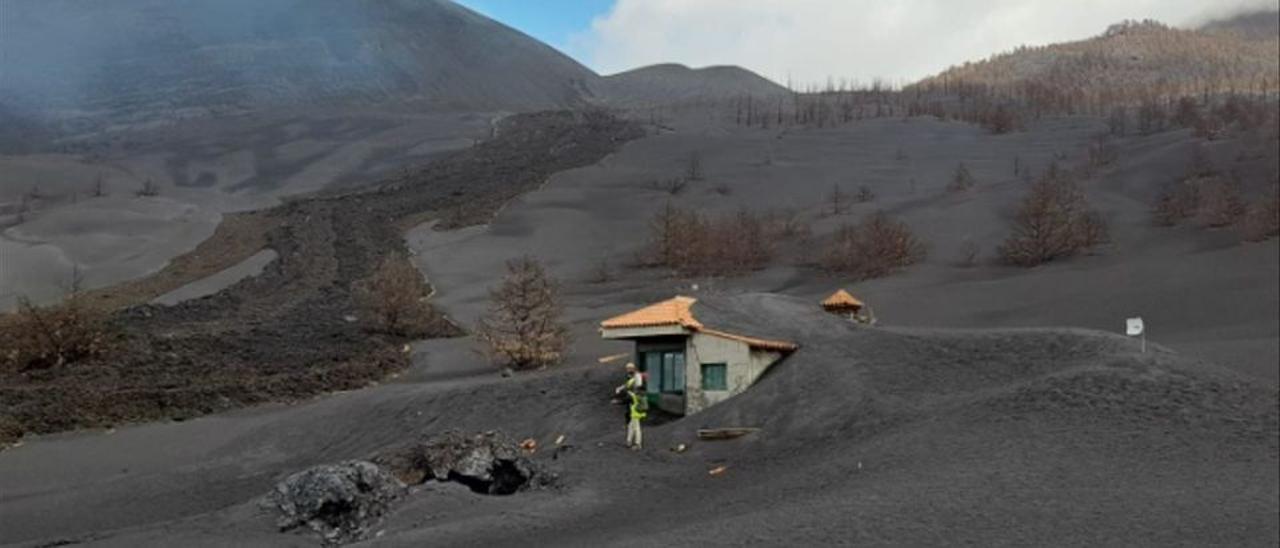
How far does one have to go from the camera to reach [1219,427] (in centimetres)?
1722

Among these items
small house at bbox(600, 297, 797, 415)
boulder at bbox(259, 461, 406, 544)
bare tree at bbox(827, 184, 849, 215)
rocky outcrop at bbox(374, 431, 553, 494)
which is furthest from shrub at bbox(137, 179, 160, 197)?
boulder at bbox(259, 461, 406, 544)

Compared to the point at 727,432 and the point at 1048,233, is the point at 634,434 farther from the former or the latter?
the point at 1048,233

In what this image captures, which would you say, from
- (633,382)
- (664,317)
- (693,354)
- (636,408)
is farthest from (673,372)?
(636,408)

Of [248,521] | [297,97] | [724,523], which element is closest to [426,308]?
[248,521]

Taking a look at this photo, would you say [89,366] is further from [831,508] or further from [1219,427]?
[1219,427]

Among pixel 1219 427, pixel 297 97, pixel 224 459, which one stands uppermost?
pixel 297 97

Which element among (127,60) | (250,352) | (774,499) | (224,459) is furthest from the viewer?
(127,60)

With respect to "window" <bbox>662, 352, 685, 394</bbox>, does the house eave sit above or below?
above

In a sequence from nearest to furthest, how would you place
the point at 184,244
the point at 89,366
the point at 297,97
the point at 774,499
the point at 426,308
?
1. the point at 774,499
2. the point at 89,366
3. the point at 426,308
4. the point at 184,244
5. the point at 297,97

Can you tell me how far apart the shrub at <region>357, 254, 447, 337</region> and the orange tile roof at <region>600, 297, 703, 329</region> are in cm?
1387

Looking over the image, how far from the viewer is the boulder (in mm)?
15781

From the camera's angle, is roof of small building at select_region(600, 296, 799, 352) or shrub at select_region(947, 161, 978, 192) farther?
shrub at select_region(947, 161, 978, 192)

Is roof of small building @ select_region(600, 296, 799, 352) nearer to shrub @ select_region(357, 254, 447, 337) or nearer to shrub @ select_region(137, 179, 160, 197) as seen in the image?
shrub @ select_region(357, 254, 447, 337)

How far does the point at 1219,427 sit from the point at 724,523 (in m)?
7.55
